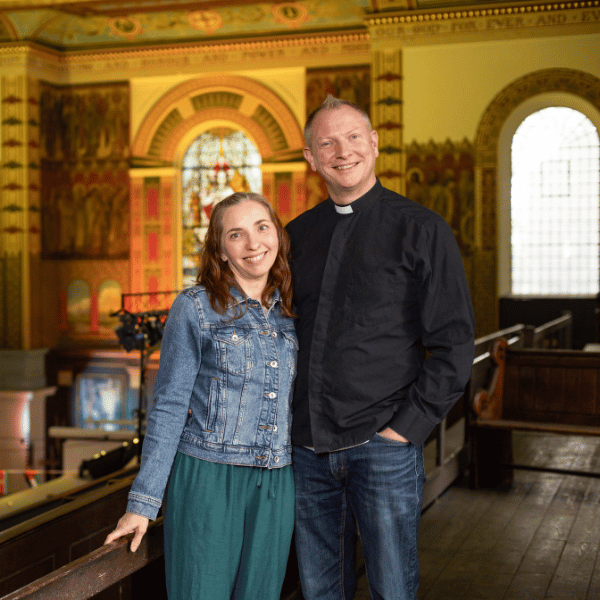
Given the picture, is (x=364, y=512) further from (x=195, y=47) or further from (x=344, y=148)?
(x=195, y=47)

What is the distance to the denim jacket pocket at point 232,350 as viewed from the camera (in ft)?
6.59

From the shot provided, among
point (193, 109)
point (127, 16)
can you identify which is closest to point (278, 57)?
point (193, 109)

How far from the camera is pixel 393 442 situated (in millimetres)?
2033

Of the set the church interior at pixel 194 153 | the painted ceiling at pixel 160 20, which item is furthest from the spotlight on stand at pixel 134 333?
the painted ceiling at pixel 160 20

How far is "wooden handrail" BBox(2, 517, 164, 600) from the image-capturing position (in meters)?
1.70

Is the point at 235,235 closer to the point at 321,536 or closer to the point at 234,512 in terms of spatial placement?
the point at 234,512

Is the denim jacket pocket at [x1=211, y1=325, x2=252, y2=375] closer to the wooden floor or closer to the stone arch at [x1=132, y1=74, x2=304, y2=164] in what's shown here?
the wooden floor

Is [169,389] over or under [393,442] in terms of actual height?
over

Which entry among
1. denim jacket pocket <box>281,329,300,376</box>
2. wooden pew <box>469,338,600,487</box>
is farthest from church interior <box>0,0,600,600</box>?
denim jacket pocket <box>281,329,300,376</box>

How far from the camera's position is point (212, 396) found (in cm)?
200

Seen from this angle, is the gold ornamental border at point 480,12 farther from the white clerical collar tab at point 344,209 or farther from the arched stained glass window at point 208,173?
the white clerical collar tab at point 344,209

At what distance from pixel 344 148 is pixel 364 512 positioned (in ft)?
3.42

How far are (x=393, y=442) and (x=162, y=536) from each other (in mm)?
740

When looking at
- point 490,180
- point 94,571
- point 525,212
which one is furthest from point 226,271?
point 525,212
